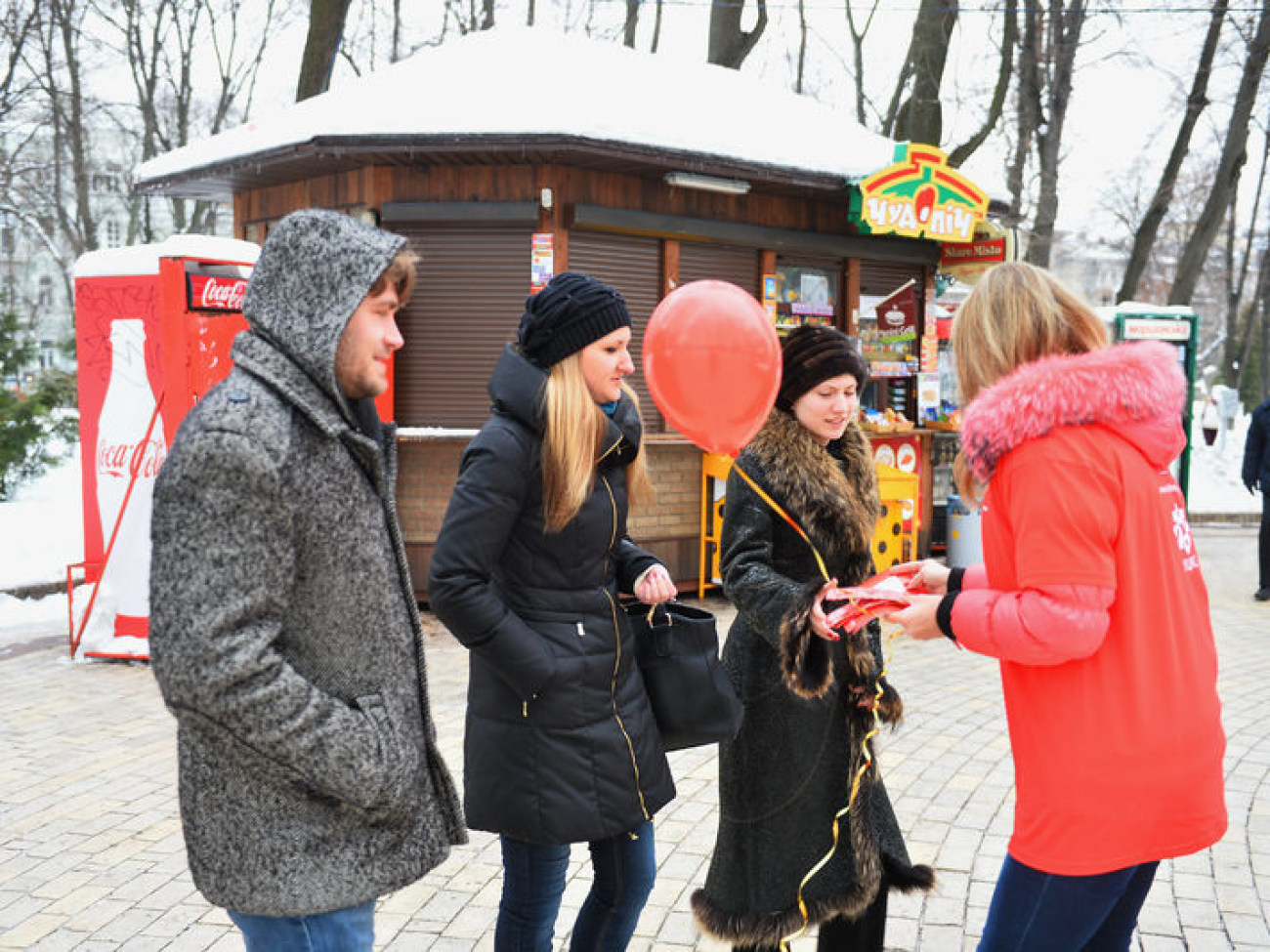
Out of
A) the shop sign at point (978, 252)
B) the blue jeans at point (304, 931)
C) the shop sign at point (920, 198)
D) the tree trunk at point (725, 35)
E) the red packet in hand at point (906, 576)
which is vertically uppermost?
the tree trunk at point (725, 35)

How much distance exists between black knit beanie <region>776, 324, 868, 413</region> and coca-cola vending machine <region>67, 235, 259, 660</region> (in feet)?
16.2

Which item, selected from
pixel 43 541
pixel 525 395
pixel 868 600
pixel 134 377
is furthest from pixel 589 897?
pixel 43 541

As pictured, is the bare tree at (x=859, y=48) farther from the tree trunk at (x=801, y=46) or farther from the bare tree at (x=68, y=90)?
the bare tree at (x=68, y=90)

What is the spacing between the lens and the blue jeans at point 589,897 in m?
2.69

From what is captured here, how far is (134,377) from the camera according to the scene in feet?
24.8

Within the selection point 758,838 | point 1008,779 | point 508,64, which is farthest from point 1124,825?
point 508,64

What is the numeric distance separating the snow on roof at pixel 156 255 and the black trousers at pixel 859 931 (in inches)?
225

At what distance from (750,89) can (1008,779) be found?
8.45 m

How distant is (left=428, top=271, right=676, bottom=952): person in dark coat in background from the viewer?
Result: 2.52m

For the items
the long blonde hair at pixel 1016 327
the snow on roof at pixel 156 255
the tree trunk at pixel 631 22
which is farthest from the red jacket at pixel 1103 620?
the tree trunk at pixel 631 22

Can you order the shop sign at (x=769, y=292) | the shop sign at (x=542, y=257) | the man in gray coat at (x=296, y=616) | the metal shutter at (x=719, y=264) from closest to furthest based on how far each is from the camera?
the man in gray coat at (x=296, y=616)
the shop sign at (x=542, y=257)
the metal shutter at (x=719, y=264)
the shop sign at (x=769, y=292)

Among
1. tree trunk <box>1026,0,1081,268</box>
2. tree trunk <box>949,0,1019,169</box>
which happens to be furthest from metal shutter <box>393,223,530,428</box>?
tree trunk <box>1026,0,1081,268</box>

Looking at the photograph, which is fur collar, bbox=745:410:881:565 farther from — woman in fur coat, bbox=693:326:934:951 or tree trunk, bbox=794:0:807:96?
tree trunk, bbox=794:0:807:96

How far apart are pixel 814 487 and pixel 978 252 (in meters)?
8.35
